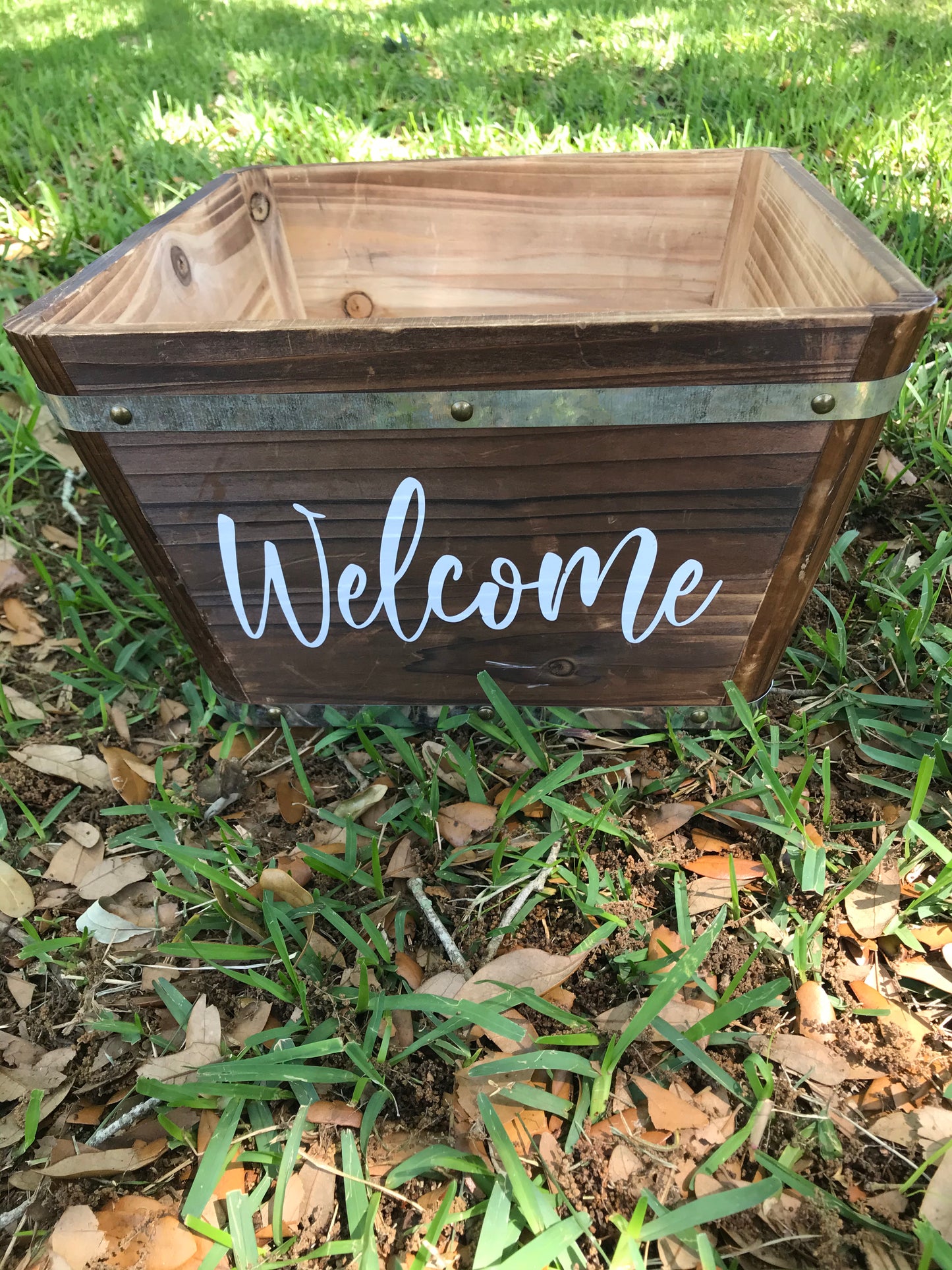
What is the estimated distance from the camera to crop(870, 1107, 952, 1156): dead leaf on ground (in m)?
0.69

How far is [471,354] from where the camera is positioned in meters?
0.72

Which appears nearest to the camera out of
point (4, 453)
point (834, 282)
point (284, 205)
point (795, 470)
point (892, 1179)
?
point (892, 1179)

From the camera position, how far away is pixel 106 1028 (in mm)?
800

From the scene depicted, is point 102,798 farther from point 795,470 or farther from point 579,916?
point 795,470

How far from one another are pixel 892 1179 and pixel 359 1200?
47 cm

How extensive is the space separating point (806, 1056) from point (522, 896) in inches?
12.6

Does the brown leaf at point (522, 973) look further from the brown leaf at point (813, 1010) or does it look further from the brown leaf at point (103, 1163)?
the brown leaf at point (103, 1163)

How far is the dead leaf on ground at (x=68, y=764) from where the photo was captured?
3.59 feet

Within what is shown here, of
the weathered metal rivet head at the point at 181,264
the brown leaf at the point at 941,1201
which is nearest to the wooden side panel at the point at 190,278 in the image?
the weathered metal rivet head at the point at 181,264

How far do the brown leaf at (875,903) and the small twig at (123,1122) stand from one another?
0.74 meters

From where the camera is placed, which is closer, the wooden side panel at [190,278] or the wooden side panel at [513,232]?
the wooden side panel at [190,278]

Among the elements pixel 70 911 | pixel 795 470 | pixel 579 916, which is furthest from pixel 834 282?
pixel 70 911

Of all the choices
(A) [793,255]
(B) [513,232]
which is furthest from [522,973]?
(B) [513,232]

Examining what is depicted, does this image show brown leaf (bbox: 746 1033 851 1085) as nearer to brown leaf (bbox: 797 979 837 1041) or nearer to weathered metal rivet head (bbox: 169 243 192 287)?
brown leaf (bbox: 797 979 837 1041)
